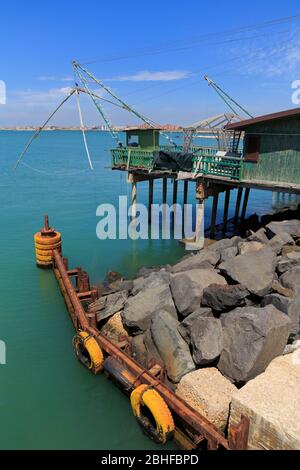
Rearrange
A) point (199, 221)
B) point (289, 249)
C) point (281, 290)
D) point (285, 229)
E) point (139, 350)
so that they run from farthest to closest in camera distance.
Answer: point (199, 221), point (285, 229), point (289, 249), point (139, 350), point (281, 290)

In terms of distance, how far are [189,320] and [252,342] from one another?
231 cm

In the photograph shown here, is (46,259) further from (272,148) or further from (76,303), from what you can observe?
(272,148)

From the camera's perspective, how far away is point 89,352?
455 inches

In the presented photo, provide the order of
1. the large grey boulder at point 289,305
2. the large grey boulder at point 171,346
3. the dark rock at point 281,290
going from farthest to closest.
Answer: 1. the dark rock at point 281,290
2. the large grey boulder at point 289,305
3. the large grey boulder at point 171,346

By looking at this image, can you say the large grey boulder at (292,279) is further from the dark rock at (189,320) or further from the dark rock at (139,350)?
the dark rock at (139,350)

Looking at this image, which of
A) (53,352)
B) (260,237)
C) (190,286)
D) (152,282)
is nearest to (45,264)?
(53,352)

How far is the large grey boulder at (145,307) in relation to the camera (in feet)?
40.1

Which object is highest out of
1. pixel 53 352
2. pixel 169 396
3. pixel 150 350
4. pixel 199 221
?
pixel 199 221

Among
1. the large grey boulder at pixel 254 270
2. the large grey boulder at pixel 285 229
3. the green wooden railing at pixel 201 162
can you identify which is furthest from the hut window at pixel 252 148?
the large grey boulder at pixel 254 270

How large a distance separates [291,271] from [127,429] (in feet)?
22.7

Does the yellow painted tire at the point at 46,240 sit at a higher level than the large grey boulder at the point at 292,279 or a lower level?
lower

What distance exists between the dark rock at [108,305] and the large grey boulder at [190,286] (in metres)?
2.25

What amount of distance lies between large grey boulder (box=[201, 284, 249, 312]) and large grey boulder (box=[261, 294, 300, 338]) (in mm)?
698
